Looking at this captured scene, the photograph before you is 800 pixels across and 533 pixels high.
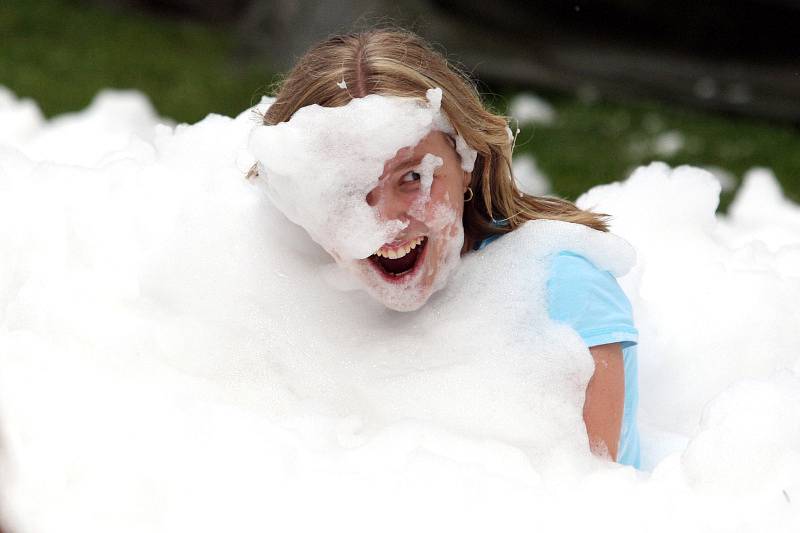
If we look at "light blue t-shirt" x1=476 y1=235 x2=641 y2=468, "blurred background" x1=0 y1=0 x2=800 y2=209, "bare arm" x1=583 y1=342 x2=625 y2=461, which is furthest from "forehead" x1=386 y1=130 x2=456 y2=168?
"blurred background" x1=0 y1=0 x2=800 y2=209

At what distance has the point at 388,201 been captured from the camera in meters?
1.46

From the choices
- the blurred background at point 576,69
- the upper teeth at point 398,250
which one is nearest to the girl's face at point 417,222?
the upper teeth at point 398,250

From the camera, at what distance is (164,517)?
124cm

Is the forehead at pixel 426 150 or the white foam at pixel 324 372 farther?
the forehead at pixel 426 150

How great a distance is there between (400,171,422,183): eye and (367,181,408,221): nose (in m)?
0.02

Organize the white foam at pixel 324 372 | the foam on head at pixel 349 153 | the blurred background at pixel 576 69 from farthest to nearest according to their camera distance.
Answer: the blurred background at pixel 576 69 → the foam on head at pixel 349 153 → the white foam at pixel 324 372

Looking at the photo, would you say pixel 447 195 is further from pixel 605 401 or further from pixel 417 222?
pixel 605 401

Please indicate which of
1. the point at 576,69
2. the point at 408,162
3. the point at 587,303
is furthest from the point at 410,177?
the point at 576,69

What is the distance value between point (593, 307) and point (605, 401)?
12 cm

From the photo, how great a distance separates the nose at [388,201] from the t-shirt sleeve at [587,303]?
24cm

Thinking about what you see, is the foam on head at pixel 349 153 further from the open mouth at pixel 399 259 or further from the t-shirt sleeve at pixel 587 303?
the t-shirt sleeve at pixel 587 303

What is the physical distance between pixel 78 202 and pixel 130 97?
58.3 inches

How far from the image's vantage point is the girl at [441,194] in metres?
1.48

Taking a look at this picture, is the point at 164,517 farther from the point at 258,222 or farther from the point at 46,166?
the point at 46,166
